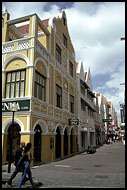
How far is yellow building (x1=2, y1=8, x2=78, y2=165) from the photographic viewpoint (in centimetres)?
1278

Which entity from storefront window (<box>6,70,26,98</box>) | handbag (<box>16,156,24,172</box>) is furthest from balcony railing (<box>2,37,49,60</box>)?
handbag (<box>16,156,24,172</box>)

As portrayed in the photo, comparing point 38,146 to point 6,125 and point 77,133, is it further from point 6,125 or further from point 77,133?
point 77,133

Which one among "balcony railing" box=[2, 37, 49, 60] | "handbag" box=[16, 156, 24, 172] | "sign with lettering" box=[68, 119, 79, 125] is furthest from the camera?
"sign with lettering" box=[68, 119, 79, 125]

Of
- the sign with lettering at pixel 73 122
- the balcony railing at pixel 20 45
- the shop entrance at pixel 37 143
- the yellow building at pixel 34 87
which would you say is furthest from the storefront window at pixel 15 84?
the sign with lettering at pixel 73 122

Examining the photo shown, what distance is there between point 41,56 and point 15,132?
22.5 feet

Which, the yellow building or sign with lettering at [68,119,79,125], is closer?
the yellow building

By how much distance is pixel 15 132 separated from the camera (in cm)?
1494

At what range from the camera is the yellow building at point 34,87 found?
41.9 ft

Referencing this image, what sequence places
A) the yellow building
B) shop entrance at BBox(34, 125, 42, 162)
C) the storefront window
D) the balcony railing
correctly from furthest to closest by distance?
1. shop entrance at BBox(34, 125, 42, 162)
2. the balcony railing
3. the storefront window
4. the yellow building

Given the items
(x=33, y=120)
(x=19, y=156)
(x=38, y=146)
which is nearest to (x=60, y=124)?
(x=38, y=146)

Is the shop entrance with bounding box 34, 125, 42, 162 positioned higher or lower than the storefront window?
lower

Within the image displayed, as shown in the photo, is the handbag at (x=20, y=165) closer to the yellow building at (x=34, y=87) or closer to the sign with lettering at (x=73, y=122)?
the yellow building at (x=34, y=87)

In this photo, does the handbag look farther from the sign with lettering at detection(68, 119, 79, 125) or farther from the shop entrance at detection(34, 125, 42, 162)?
the sign with lettering at detection(68, 119, 79, 125)

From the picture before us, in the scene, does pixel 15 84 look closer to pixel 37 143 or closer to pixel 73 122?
pixel 37 143
